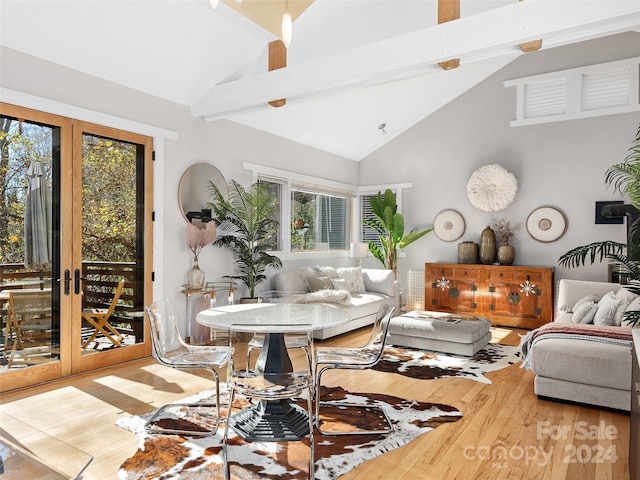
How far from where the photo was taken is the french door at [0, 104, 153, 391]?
3.57m

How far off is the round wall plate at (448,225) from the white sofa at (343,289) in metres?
1.25

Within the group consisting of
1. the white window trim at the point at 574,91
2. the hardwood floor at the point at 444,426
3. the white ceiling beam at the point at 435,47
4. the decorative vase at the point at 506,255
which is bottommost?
the hardwood floor at the point at 444,426

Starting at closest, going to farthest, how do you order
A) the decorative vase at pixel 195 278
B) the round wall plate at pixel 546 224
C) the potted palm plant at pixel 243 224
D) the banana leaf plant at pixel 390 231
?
the decorative vase at pixel 195 278
the potted palm plant at pixel 243 224
the round wall plate at pixel 546 224
the banana leaf plant at pixel 390 231

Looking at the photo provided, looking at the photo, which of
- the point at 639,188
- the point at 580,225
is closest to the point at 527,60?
the point at 580,225

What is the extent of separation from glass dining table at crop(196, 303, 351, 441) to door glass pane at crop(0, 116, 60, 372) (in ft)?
5.52

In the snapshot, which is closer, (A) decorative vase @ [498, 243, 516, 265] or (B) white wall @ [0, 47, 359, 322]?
(B) white wall @ [0, 47, 359, 322]

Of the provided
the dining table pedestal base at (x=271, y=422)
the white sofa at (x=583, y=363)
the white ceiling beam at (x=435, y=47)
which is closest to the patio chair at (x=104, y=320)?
the dining table pedestal base at (x=271, y=422)

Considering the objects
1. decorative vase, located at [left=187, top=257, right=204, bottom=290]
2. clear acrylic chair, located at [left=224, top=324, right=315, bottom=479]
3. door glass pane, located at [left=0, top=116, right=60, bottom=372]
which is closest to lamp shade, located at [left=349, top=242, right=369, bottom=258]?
decorative vase, located at [left=187, top=257, right=204, bottom=290]

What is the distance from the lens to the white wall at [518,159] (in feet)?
19.9

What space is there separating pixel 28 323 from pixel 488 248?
5.74m

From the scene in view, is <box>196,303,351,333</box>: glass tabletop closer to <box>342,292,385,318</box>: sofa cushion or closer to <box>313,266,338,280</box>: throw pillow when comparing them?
<box>342,292,385,318</box>: sofa cushion

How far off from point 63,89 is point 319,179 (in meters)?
4.00

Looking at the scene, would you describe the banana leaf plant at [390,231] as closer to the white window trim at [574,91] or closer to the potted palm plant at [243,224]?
the white window trim at [574,91]

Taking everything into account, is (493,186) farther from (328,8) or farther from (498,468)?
(498,468)
